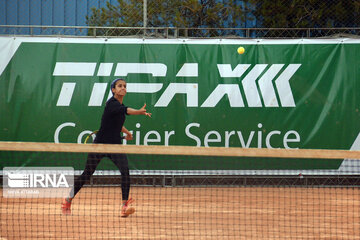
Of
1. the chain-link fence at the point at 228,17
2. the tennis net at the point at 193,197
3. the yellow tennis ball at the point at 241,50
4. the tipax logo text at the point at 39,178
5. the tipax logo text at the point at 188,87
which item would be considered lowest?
the tipax logo text at the point at 39,178

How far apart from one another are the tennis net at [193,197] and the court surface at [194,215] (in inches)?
0.5

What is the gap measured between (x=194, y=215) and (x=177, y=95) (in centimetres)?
287

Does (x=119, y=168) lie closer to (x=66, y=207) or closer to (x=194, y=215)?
(x=66, y=207)

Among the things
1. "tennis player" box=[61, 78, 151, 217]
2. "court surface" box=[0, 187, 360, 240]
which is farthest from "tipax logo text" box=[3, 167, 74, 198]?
"tennis player" box=[61, 78, 151, 217]

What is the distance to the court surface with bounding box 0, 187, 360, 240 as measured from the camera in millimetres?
5336

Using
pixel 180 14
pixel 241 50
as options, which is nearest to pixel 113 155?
pixel 241 50

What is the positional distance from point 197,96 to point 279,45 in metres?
1.59

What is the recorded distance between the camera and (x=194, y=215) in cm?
643

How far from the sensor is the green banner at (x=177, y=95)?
8.82 meters

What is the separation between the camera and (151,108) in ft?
29.0

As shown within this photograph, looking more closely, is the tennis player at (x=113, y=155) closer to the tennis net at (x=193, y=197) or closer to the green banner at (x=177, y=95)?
the tennis net at (x=193, y=197)

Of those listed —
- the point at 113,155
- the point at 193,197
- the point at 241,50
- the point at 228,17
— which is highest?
the point at 228,17

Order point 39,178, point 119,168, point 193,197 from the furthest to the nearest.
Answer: point 39,178 → point 193,197 → point 119,168

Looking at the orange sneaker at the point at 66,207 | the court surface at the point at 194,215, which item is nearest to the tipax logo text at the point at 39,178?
the court surface at the point at 194,215
